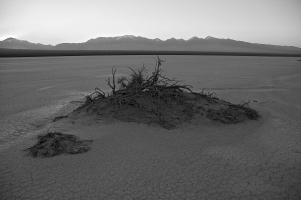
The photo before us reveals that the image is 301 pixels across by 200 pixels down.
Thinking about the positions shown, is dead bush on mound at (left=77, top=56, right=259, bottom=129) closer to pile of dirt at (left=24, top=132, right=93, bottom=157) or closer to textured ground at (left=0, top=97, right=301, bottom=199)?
textured ground at (left=0, top=97, right=301, bottom=199)

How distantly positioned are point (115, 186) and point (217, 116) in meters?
1.82

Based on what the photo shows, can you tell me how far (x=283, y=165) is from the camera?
203 centimetres

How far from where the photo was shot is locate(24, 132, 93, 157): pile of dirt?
7.23 feet

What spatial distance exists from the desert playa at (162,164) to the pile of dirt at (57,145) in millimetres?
76

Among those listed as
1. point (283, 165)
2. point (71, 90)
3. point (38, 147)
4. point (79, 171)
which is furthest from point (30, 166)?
point (71, 90)

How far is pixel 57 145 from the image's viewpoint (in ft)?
7.49

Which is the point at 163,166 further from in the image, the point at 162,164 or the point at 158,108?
the point at 158,108

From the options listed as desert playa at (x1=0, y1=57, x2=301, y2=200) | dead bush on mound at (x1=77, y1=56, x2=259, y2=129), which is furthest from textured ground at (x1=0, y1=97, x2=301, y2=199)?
dead bush on mound at (x1=77, y1=56, x2=259, y2=129)

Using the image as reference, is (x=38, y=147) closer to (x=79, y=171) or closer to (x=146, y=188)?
(x=79, y=171)

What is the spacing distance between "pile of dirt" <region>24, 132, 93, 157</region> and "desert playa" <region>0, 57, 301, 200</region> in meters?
0.08

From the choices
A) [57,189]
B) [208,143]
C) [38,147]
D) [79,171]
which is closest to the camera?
[57,189]

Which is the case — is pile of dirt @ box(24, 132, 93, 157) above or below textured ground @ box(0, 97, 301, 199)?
above

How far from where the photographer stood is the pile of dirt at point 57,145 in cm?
221

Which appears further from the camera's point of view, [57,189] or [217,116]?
[217,116]
